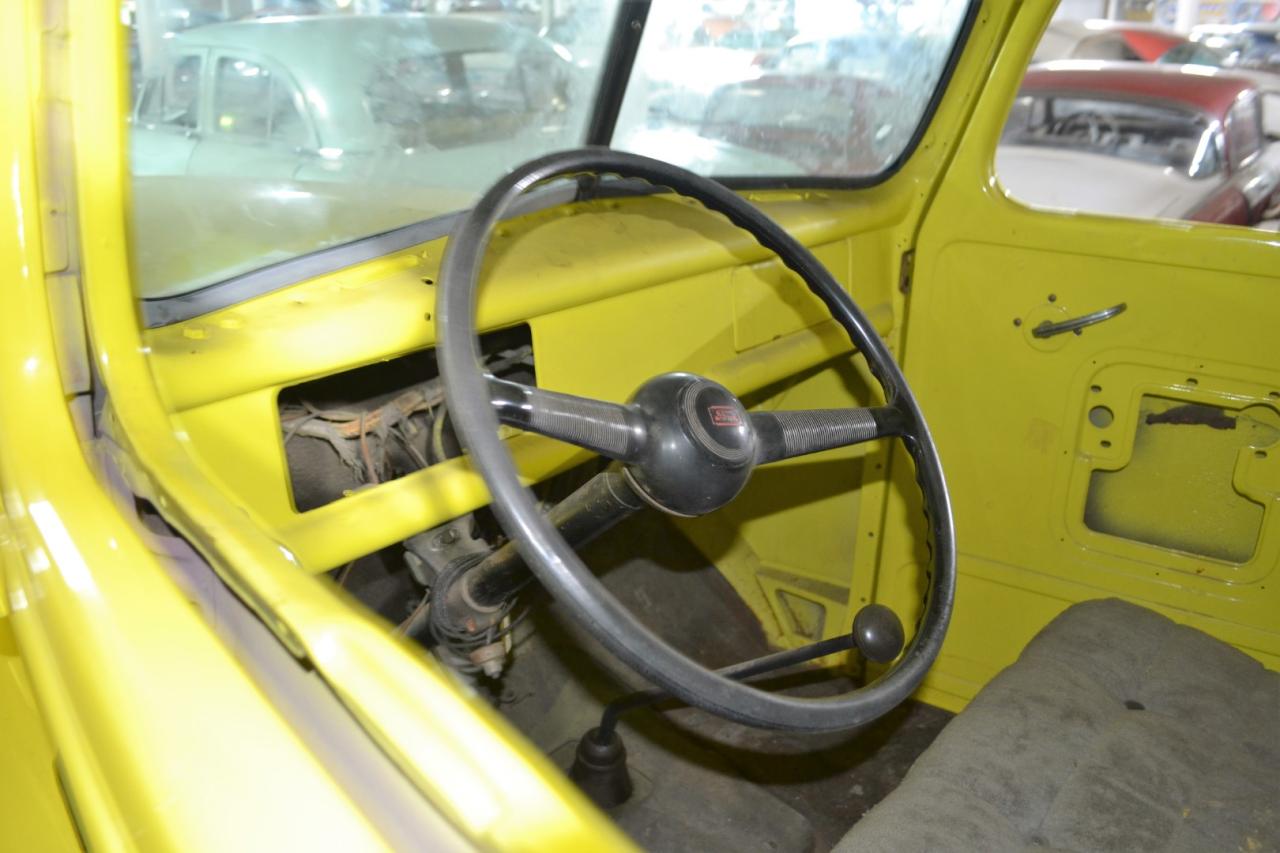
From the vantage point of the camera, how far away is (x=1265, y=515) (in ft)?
5.79

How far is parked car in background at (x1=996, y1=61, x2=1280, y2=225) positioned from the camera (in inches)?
145

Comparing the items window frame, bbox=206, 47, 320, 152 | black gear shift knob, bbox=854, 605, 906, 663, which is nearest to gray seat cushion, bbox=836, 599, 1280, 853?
black gear shift knob, bbox=854, 605, 906, 663

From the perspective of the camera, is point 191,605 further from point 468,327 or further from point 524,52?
point 524,52

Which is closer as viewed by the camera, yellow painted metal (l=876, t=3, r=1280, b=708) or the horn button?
the horn button

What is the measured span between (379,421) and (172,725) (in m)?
0.64

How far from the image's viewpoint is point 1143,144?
4262mm

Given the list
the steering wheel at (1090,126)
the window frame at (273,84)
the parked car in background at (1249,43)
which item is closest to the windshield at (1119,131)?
the steering wheel at (1090,126)

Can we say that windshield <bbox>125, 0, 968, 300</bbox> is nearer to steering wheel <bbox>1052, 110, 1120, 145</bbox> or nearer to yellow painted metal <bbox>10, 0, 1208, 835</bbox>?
yellow painted metal <bbox>10, 0, 1208, 835</bbox>

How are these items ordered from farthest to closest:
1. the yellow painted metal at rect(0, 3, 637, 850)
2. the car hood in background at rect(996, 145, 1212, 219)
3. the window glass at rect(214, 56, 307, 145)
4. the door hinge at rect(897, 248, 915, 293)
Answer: the car hood in background at rect(996, 145, 1212, 219) < the door hinge at rect(897, 248, 915, 293) < the window glass at rect(214, 56, 307, 145) < the yellow painted metal at rect(0, 3, 637, 850)

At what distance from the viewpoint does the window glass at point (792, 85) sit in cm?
180

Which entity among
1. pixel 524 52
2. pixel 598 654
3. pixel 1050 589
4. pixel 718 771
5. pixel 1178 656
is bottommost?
pixel 718 771

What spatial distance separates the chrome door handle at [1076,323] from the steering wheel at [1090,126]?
277cm

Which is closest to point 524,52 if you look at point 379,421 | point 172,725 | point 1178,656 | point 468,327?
point 379,421

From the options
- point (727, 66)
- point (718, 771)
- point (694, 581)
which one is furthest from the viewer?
point (694, 581)
